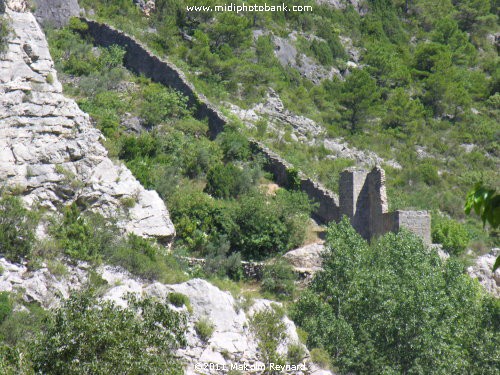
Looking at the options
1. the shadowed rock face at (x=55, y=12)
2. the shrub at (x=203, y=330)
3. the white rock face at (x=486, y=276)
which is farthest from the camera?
the shadowed rock face at (x=55, y=12)

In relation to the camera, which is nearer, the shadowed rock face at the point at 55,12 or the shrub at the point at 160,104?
the shrub at the point at 160,104

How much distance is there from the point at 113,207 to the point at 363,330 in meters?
6.14

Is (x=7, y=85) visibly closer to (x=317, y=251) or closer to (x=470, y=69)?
(x=317, y=251)

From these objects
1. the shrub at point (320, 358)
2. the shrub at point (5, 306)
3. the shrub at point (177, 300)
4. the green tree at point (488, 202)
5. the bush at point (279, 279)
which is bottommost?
the shrub at point (320, 358)

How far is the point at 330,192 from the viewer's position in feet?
82.7

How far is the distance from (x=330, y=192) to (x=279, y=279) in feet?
16.5

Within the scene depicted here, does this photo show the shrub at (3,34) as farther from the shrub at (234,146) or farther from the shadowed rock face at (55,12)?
the shadowed rock face at (55,12)

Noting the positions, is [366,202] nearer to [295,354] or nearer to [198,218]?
[198,218]

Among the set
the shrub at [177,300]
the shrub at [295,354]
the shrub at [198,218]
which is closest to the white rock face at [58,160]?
the shrub at [198,218]

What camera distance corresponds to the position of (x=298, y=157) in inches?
1156

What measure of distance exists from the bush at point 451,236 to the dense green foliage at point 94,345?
13.2m

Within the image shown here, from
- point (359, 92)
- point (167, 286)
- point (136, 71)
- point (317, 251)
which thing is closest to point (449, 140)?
point (359, 92)

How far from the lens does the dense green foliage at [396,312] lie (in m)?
18.3

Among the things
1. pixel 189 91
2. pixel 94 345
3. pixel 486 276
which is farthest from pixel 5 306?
pixel 189 91
